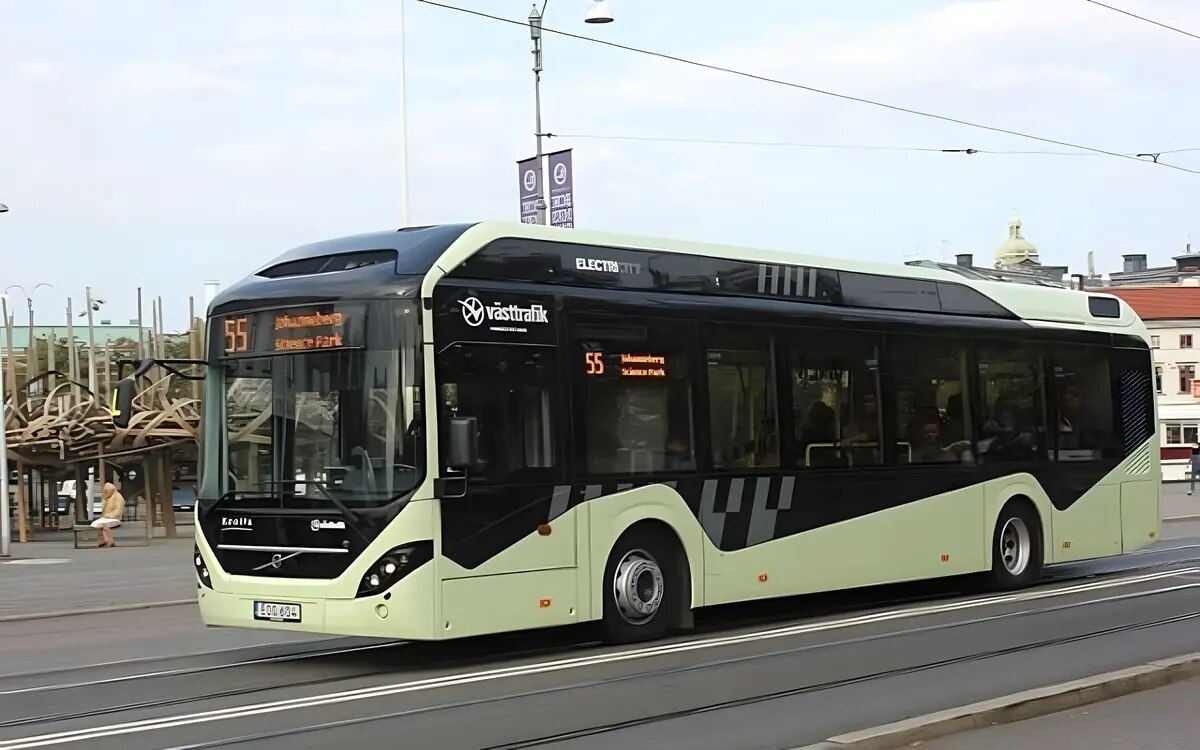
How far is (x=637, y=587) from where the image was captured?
13.3 metres

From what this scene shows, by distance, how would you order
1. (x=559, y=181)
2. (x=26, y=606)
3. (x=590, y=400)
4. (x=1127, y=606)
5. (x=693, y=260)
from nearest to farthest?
(x=590, y=400), (x=693, y=260), (x=1127, y=606), (x=26, y=606), (x=559, y=181)

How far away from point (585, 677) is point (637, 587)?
1932mm

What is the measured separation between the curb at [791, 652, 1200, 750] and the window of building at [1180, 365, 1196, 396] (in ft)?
328

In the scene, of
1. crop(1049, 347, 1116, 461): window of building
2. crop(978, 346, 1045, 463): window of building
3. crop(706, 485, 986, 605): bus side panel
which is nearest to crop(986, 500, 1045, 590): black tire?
crop(706, 485, 986, 605): bus side panel

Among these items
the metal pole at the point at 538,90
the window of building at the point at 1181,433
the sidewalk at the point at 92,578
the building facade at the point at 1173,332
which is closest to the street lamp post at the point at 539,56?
the metal pole at the point at 538,90

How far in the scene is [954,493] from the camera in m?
17.1

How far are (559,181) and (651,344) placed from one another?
43.8 ft

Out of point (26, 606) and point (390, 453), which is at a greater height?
point (390, 453)

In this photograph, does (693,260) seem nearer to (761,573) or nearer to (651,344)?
(651,344)

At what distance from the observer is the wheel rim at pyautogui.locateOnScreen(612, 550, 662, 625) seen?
13250 millimetres

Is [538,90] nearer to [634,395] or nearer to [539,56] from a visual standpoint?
→ [539,56]

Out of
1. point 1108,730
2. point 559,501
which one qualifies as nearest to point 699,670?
point 559,501

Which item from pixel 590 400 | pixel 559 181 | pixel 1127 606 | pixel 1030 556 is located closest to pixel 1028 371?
pixel 1030 556

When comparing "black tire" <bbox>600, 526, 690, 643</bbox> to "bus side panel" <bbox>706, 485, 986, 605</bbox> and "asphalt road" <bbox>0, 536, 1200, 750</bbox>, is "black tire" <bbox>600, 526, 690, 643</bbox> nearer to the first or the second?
"asphalt road" <bbox>0, 536, 1200, 750</bbox>
